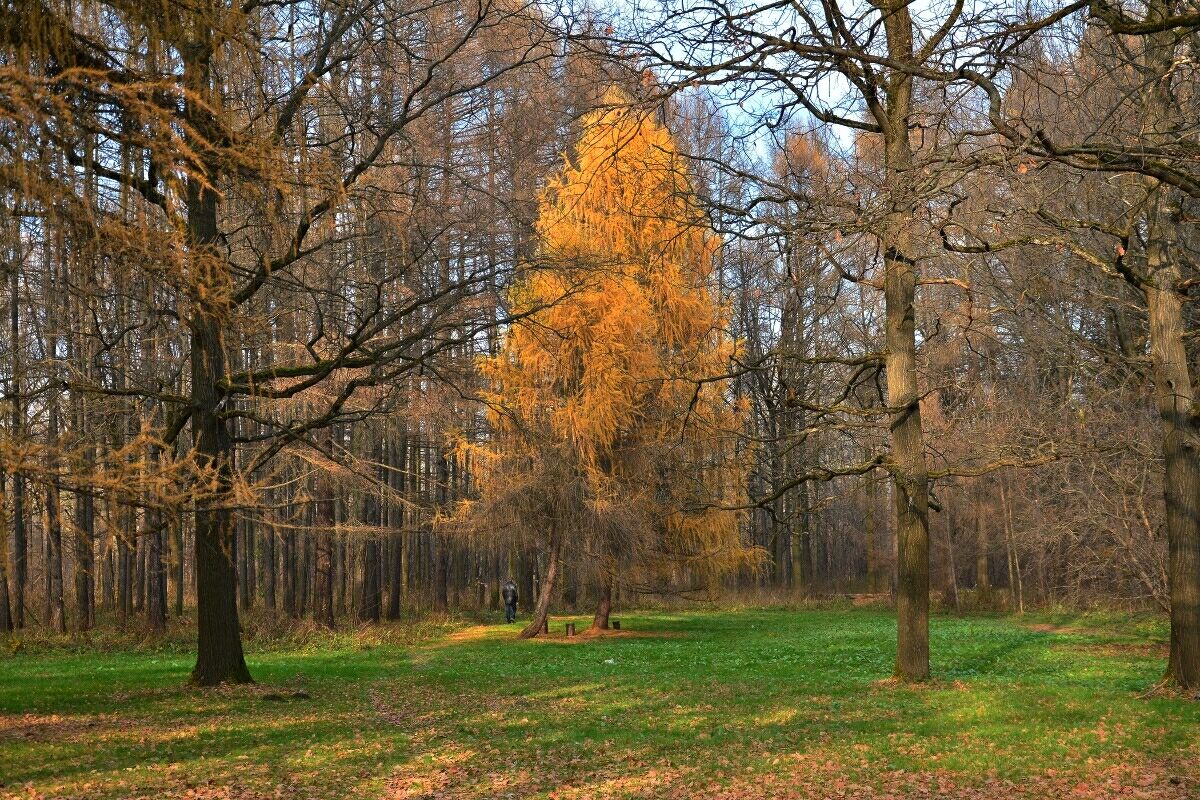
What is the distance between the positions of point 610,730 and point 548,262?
18.4ft

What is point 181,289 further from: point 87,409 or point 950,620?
point 950,620

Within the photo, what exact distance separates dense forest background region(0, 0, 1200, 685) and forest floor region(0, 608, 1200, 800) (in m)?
1.62

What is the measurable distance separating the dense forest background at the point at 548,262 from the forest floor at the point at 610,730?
162 centimetres

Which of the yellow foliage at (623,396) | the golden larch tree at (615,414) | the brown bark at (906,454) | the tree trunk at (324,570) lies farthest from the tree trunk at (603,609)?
the brown bark at (906,454)

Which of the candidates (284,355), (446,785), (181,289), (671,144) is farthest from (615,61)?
(671,144)

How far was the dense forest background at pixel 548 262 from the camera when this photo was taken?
6723 mm

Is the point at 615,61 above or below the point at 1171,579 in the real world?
above

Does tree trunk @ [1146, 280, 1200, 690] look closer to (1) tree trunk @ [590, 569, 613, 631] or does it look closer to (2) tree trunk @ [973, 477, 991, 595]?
(1) tree trunk @ [590, 569, 613, 631]

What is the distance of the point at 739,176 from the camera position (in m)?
11.7

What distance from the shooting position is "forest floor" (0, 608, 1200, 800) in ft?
25.7

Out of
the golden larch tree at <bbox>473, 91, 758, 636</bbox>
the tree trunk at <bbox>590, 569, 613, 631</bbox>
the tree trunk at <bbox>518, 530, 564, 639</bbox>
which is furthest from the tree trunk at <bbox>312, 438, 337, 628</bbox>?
the tree trunk at <bbox>590, 569, 613, 631</bbox>

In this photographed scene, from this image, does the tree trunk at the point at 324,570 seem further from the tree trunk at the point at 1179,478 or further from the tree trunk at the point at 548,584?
the tree trunk at the point at 1179,478

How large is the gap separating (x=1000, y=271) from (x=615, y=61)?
1445 centimetres

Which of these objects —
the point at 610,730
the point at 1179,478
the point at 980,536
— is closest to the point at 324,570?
the point at 610,730
